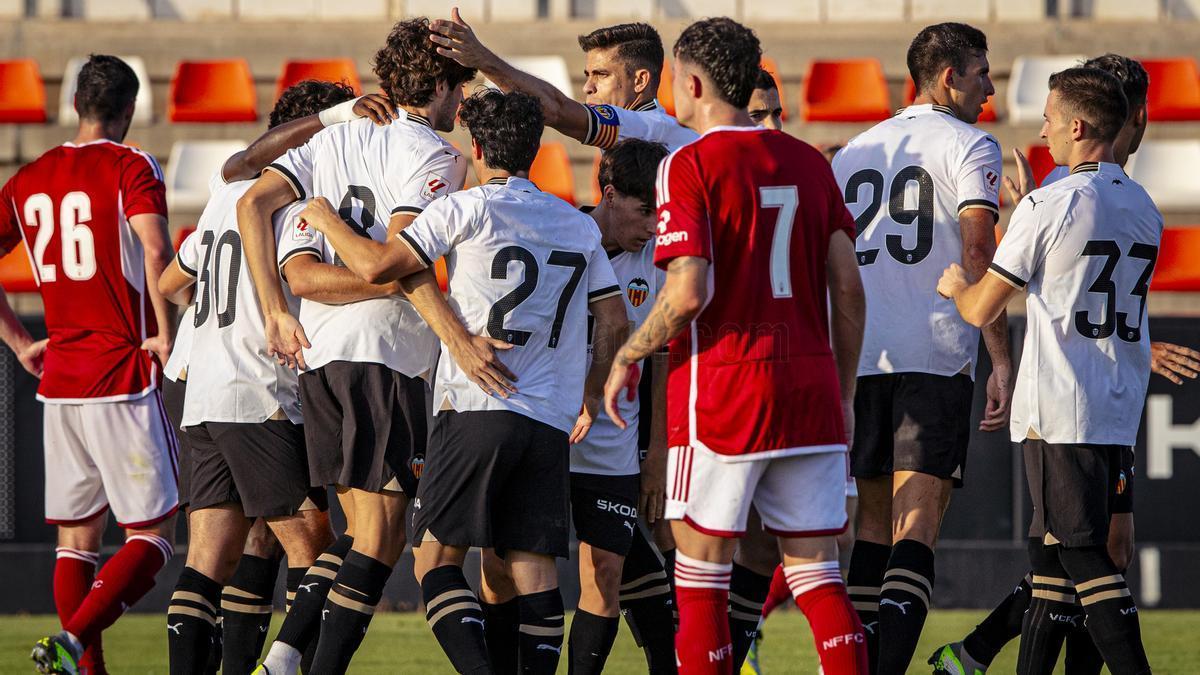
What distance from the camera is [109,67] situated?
6.26m

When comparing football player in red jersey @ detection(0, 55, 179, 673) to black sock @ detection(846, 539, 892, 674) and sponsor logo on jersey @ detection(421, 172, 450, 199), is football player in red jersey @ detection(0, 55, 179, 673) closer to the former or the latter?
sponsor logo on jersey @ detection(421, 172, 450, 199)

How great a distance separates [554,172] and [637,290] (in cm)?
692

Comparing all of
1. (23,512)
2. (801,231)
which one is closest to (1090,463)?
(801,231)

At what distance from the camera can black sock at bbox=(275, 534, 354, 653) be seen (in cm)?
495

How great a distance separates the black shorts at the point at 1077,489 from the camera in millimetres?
4945

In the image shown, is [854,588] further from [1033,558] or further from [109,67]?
[109,67]

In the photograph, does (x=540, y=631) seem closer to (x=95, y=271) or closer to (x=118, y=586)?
(x=118, y=586)

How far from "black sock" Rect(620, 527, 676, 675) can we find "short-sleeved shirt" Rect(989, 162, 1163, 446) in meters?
1.45

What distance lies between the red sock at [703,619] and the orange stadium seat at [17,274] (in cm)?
892

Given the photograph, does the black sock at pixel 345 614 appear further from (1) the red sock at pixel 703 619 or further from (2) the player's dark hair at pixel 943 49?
(2) the player's dark hair at pixel 943 49

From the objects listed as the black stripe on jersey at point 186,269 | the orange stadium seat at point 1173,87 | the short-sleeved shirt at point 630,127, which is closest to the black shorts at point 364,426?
the black stripe on jersey at point 186,269

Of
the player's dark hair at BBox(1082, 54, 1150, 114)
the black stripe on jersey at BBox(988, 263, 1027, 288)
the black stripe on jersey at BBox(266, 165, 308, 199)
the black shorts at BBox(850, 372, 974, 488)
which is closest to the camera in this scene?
the black stripe on jersey at BBox(988, 263, 1027, 288)

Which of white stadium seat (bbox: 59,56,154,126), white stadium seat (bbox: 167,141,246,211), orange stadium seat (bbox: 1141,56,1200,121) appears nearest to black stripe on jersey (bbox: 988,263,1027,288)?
orange stadium seat (bbox: 1141,56,1200,121)

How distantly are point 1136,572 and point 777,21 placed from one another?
6610 mm
